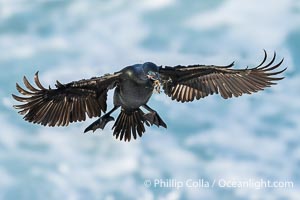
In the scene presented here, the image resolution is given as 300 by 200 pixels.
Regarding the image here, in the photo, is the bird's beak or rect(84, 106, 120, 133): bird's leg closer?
the bird's beak

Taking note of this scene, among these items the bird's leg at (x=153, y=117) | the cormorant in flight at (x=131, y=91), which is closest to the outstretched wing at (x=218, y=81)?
the cormorant in flight at (x=131, y=91)

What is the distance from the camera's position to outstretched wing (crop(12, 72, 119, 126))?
57.9ft

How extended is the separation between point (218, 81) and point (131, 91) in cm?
369

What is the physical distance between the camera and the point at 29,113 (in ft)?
58.4

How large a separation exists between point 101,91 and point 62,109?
1300 mm

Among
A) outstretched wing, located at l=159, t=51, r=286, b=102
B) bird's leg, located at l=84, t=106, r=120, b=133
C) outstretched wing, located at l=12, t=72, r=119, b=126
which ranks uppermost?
outstretched wing, located at l=159, t=51, r=286, b=102

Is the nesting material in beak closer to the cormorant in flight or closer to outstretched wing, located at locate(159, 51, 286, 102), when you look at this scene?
the cormorant in flight

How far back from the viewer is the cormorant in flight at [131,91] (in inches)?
637

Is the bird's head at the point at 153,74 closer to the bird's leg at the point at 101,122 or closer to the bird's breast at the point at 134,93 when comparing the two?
the bird's breast at the point at 134,93

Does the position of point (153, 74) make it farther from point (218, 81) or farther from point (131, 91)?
point (218, 81)

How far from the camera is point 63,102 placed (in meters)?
18.0

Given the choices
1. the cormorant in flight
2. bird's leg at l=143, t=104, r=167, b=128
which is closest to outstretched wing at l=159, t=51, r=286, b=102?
the cormorant in flight

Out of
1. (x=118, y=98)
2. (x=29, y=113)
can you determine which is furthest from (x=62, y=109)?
(x=118, y=98)

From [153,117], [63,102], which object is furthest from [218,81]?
[63,102]
